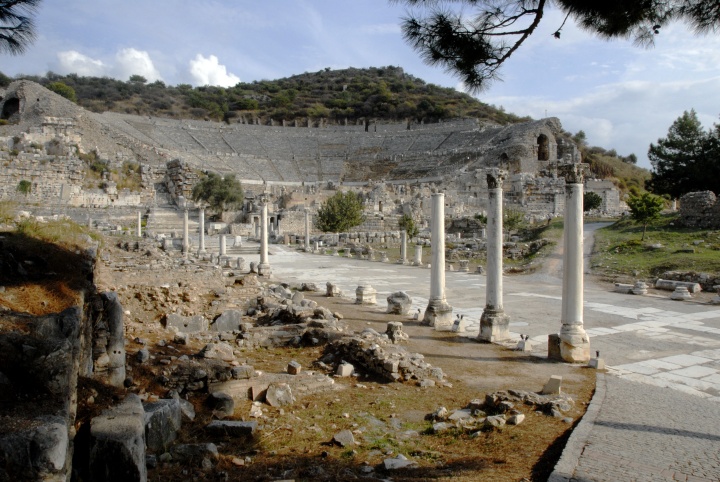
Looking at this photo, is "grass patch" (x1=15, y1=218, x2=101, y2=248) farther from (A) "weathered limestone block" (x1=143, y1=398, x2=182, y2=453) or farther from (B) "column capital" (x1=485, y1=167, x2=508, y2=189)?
(B) "column capital" (x1=485, y1=167, x2=508, y2=189)

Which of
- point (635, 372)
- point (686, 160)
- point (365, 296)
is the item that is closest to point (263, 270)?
point (365, 296)

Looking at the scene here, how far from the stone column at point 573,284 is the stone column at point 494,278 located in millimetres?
1320

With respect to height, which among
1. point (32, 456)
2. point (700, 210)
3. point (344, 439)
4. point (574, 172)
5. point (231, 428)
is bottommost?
point (344, 439)

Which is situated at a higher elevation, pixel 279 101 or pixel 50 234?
pixel 279 101

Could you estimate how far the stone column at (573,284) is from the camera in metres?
8.45

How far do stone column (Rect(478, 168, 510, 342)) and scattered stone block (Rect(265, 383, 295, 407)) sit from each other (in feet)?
15.7

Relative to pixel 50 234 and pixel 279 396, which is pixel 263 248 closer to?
pixel 50 234

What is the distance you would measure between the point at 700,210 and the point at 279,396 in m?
26.6

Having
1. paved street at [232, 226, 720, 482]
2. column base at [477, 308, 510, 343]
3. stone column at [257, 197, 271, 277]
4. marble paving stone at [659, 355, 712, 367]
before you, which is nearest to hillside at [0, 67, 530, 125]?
stone column at [257, 197, 271, 277]

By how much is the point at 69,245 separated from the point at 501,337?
10.4 m

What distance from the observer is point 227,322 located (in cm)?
1049

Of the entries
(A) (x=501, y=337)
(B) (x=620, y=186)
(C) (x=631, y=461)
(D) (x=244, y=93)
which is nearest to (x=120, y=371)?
(C) (x=631, y=461)

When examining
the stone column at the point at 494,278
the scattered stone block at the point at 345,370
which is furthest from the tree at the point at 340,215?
the scattered stone block at the point at 345,370

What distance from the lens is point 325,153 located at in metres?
77.3
